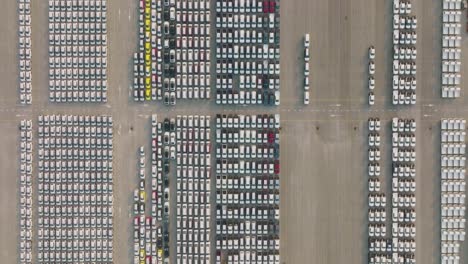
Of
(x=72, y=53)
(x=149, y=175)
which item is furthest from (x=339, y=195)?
(x=72, y=53)

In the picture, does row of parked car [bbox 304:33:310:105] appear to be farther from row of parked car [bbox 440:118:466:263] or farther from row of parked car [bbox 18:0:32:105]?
row of parked car [bbox 18:0:32:105]

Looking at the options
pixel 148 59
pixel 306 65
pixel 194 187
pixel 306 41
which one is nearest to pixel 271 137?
pixel 306 65

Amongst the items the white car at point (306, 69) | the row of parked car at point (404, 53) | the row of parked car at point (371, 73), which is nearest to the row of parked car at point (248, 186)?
the white car at point (306, 69)

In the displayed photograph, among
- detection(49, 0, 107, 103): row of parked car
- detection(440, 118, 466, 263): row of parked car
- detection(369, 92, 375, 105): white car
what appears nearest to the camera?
detection(440, 118, 466, 263): row of parked car

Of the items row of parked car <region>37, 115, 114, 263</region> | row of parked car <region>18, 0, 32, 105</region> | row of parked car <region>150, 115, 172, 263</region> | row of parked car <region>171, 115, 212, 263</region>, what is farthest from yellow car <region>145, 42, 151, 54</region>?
row of parked car <region>18, 0, 32, 105</region>

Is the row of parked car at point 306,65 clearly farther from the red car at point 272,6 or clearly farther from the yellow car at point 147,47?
the yellow car at point 147,47

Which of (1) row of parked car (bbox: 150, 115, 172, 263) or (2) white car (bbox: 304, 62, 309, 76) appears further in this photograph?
(1) row of parked car (bbox: 150, 115, 172, 263)
